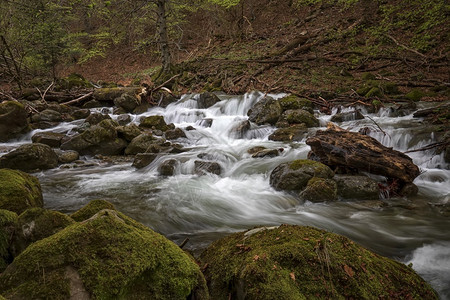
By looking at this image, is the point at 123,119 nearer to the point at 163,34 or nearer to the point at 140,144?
the point at 140,144

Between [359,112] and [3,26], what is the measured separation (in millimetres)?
13735

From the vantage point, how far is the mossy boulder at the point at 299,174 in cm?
619

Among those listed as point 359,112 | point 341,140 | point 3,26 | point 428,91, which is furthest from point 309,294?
point 3,26

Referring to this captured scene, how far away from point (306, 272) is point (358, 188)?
4.10 m

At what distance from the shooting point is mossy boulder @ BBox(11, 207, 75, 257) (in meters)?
2.71

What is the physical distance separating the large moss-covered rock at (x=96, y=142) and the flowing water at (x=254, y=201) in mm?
398

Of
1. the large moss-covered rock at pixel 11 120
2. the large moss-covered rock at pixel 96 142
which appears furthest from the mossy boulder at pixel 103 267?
the large moss-covered rock at pixel 11 120

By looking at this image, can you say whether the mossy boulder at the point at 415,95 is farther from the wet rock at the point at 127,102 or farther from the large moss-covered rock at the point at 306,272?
the wet rock at the point at 127,102

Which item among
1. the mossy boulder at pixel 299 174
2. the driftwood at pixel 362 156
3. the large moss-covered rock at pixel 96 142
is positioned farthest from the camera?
the large moss-covered rock at pixel 96 142

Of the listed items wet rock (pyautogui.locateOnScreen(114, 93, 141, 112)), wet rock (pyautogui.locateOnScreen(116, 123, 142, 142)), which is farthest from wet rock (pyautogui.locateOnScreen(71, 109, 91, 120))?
wet rock (pyautogui.locateOnScreen(116, 123, 142, 142))

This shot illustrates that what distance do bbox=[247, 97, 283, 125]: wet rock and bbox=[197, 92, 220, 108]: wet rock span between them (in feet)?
8.66

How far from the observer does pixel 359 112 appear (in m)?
10.6

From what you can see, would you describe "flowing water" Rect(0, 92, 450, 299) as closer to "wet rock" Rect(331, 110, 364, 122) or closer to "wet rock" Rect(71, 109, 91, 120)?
"wet rock" Rect(331, 110, 364, 122)

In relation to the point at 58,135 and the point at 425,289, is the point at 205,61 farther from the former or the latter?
the point at 425,289
